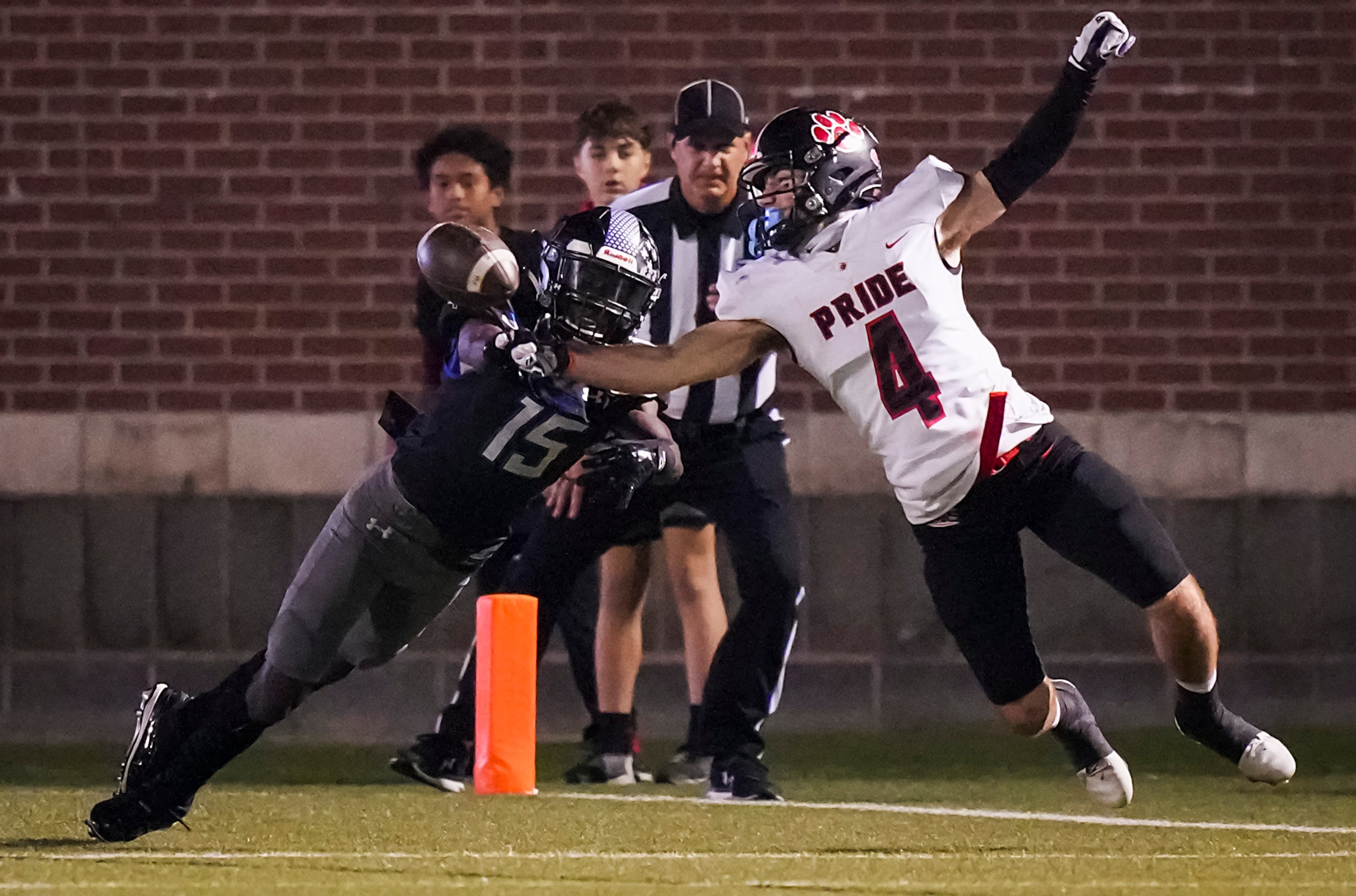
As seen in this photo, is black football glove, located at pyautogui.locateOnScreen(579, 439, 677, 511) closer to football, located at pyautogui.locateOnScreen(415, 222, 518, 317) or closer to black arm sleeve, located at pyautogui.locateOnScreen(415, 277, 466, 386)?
football, located at pyautogui.locateOnScreen(415, 222, 518, 317)

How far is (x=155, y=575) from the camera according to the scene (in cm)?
915

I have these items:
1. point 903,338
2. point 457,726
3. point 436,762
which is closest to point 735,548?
point 457,726

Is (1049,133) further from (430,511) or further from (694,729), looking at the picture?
(694,729)

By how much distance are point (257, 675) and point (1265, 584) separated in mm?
4744

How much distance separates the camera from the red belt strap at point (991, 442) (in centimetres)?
553

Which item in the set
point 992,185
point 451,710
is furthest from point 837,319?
point 451,710

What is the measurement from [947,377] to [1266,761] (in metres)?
1.25

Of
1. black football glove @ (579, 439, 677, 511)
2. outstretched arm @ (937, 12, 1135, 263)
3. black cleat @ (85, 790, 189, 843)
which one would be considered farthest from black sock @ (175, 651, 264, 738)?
outstretched arm @ (937, 12, 1135, 263)

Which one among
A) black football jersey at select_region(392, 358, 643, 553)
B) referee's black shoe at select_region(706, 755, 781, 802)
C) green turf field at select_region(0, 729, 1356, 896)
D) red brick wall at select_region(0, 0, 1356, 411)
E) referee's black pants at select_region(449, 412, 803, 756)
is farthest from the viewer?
red brick wall at select_region(0, 0, 1356, 411)

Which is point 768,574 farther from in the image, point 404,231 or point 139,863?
point 404,231

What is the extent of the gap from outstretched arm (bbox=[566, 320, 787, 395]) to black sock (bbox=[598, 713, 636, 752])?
Answer: 5.97 feet

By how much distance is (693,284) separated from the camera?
6.96 metres

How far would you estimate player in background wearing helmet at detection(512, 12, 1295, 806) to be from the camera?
5516mm

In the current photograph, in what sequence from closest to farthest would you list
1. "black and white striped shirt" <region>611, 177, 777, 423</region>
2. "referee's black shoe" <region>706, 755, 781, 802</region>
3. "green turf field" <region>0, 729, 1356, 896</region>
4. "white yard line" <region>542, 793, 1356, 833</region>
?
"green turf field" <region>0, 729, 1356, 896</region> < "white yard line" <region>542, 793, 1356, 833</region> < "referee's black shoe" <region>706, 755, 781, 802</region> < "black and white striped shirt" <region>611, 177, 777, 423</region>
